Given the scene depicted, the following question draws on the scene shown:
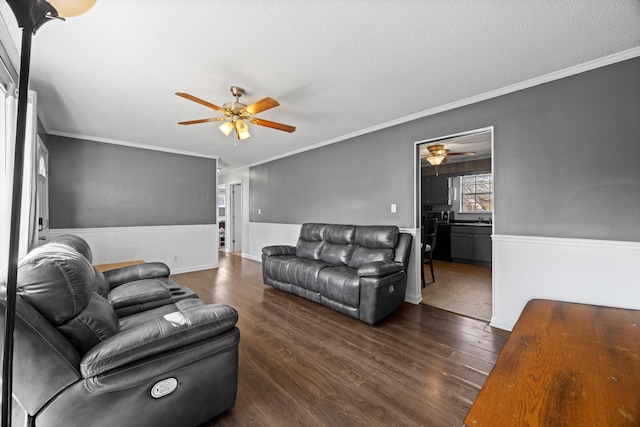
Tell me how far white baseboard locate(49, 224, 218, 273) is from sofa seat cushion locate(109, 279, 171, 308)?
3.09m

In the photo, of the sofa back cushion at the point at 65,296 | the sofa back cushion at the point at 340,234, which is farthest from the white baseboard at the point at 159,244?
the sofa back cushion at the point at 65,296

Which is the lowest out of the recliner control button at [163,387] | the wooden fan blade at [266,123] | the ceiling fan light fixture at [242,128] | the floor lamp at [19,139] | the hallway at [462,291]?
the hallway at [462,291]

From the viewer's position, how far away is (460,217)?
6785mm

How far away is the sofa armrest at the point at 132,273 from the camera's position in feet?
7.98

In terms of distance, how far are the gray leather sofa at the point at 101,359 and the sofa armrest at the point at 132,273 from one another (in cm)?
115

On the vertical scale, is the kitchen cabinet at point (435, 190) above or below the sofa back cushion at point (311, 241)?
above

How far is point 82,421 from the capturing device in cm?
108

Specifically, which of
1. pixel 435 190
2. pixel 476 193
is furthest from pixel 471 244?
pixel 435 190

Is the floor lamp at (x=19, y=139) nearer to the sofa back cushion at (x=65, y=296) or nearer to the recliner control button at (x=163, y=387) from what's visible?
the sofa back cushion at (x=65, y=296)

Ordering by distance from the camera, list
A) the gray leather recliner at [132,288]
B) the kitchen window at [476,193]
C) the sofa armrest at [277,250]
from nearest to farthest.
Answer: the gray leather recliner at [132,288]
the sofa armrest at [277,250]
the kitchen window at [476,193]

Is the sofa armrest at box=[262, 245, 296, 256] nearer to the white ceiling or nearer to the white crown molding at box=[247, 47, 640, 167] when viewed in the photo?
the white ceiling

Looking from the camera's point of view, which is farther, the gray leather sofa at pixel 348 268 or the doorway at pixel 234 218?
the doorway at pixel 234 218

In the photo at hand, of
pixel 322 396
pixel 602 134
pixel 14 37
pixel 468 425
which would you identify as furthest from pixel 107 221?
pixel 602 134

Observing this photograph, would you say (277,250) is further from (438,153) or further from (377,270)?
(438,153)
